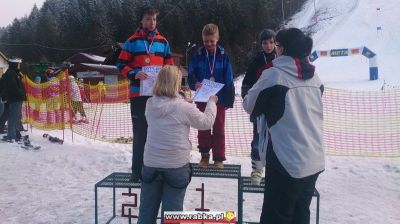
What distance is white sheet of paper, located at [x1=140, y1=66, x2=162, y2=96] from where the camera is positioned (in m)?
4.13

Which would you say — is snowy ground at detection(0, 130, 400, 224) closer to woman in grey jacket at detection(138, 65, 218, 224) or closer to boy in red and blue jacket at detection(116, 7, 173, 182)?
boy in red and blue jacket at detection(116, 7, 173, 182)

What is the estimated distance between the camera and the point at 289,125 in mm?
2861

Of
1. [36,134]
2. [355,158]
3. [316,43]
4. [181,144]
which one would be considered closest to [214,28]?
[181,144]

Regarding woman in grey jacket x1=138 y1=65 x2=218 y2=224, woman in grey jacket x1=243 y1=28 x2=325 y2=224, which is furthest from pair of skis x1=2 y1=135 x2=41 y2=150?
woman in grey jacket x1=243 y1=28 x2=325 y2=224

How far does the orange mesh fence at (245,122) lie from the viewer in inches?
341

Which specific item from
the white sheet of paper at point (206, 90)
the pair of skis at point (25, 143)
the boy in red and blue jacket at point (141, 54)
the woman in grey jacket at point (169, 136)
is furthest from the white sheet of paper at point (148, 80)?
the pair of skis at point (25, 143)

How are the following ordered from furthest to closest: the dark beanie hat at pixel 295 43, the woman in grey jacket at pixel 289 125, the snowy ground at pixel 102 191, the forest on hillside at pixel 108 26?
the forest on hillside at pixel 108 26
the snowy ground at pixel 102 191
the dark beanie hat at pixel 295 43
the woman in grey jacket at pixel 289 125

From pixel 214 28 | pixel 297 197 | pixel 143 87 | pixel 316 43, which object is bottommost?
pixel 297 197

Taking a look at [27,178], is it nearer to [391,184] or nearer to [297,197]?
[297,197]

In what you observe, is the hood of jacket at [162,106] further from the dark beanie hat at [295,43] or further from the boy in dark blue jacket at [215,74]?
the boy in dark blue jacket at [215,74]

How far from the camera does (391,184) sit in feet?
19.7

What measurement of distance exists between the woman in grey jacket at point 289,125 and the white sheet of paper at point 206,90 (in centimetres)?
100

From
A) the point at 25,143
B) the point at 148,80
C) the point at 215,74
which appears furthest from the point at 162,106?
the point at 25,143

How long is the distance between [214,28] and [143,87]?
3.38 ft
